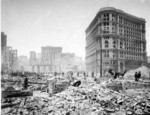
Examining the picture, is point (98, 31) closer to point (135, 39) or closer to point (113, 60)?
point (113, 60)

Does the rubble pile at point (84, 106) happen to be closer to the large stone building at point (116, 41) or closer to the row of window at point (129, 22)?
the large stone building at point (116, 41)

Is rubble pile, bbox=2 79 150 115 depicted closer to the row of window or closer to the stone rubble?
the stone rubble

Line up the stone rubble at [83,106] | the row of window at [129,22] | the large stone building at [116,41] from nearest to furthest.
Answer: the stone rubble at [83,106] < the large stone building at [116,41] < the row of window at [129,22]

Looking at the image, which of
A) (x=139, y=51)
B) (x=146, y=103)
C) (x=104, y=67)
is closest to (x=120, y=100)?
(x=146, y=103)

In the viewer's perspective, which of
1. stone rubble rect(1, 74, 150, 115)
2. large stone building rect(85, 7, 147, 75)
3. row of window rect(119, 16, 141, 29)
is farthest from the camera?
row of window rect(119, 16, 141, 29)

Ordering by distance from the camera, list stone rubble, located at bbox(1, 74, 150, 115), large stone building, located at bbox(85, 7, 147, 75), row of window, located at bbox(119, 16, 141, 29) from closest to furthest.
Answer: stone rubble, located at bbox(1, 74, 150, 115) < large stone building, located at bbox(85, 7, 147, 75) < row of window, located at bbox(119, 16, 141, 29)

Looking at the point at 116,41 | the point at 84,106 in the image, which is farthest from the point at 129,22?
the point at 84,106

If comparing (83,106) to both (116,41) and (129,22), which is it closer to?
(116,41)

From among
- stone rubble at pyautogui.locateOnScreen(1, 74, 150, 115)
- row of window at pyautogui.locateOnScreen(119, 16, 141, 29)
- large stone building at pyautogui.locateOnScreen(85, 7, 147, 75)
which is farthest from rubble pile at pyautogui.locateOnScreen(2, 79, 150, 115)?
row of window at pyautogui.locateOnScreen(119, 16, 141, 29)

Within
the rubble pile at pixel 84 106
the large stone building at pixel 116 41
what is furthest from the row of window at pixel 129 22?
the rubble pile at pixel 84 106

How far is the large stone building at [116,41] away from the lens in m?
50.9

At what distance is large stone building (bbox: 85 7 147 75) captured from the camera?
167 feet

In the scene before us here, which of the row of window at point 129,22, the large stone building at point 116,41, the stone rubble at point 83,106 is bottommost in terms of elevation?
the stone rubble at point 83,106

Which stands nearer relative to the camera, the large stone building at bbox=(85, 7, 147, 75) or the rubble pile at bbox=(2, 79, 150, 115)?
the rubble pile at bbox=(2, 79, 150, 115)
